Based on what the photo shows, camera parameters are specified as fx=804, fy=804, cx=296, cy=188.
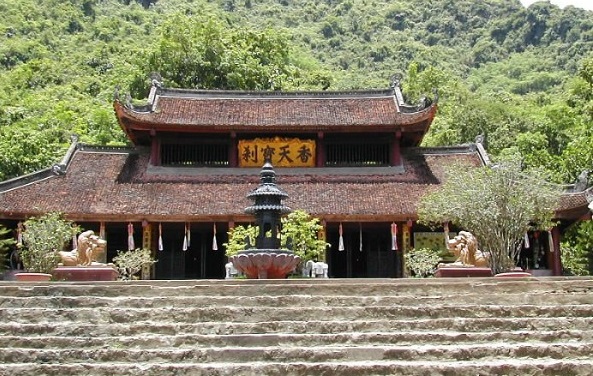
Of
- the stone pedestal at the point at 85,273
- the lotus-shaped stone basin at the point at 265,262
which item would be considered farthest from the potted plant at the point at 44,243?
the lotus-shaped stone basin at the point at 265,262

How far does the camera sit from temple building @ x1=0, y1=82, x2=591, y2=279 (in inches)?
882

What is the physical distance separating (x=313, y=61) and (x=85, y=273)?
204 feet

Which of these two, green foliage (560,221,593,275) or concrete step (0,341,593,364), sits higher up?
green foliage (560,221,593,275)

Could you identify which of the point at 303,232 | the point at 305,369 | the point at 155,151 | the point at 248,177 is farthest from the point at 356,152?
the point at 305,369

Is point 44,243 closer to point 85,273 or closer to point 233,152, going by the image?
point 85,273

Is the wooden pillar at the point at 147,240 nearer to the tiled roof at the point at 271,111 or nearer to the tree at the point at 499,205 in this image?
the tiled roof at the point at 271,111

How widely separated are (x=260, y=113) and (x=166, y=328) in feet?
58.0

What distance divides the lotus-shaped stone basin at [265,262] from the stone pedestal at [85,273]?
2.24 m

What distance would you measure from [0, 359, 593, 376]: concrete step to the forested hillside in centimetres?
2010

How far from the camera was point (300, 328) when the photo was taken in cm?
892

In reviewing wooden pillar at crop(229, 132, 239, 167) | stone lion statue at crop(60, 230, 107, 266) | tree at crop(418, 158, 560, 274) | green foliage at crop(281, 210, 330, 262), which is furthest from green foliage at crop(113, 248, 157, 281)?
tree at crop(418, 158, 560, 274)

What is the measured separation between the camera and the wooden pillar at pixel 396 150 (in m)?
25.2

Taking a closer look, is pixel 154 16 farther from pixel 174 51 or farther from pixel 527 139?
pixel 527 139

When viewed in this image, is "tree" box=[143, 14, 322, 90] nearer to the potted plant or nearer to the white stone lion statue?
the potted plant
